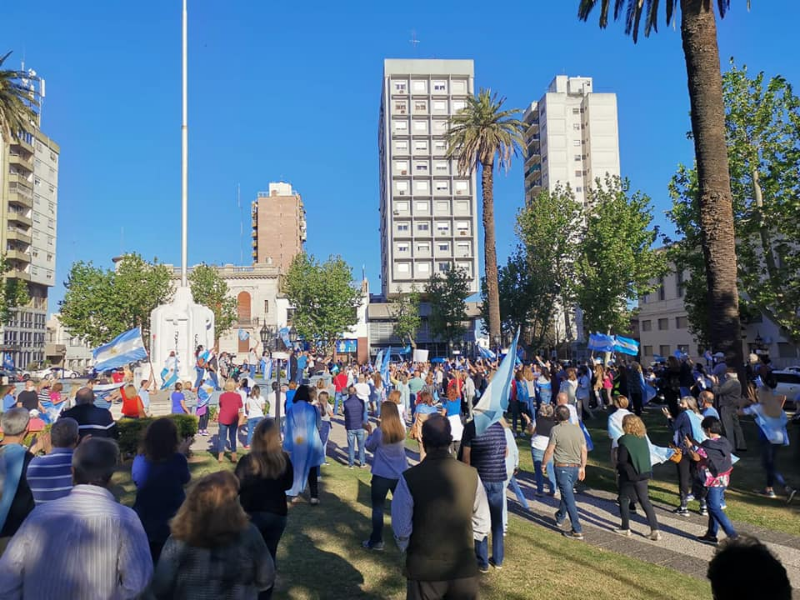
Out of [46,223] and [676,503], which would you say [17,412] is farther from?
[46,223]

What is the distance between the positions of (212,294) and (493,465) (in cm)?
5381

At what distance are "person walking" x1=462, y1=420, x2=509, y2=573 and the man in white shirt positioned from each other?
161 inches

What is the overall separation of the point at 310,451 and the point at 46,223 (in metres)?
69.7

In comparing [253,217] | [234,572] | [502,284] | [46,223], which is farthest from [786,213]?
[253,217]

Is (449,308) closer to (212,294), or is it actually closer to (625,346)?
(212,294)

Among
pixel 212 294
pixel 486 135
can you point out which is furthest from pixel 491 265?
pixel 212 294

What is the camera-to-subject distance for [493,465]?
628 centimetres

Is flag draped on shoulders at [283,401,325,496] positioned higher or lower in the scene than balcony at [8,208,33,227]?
lower

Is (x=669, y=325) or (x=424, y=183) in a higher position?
(x=424, y=183)

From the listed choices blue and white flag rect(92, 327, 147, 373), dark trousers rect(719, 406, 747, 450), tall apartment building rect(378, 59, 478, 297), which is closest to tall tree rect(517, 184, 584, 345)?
tall apartment building rect(378, 59, 478, 297)

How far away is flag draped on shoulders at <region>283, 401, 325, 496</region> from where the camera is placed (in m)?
8.45

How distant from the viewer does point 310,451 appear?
8469mm

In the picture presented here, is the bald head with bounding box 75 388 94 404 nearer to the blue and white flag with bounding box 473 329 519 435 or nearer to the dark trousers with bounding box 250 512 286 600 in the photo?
the dark trousers with bounding box 250 512 286 600

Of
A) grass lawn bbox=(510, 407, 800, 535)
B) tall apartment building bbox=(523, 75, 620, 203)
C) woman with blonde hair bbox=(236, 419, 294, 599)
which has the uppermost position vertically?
tall apartment building bbox=(523, 75, 620, 203)
